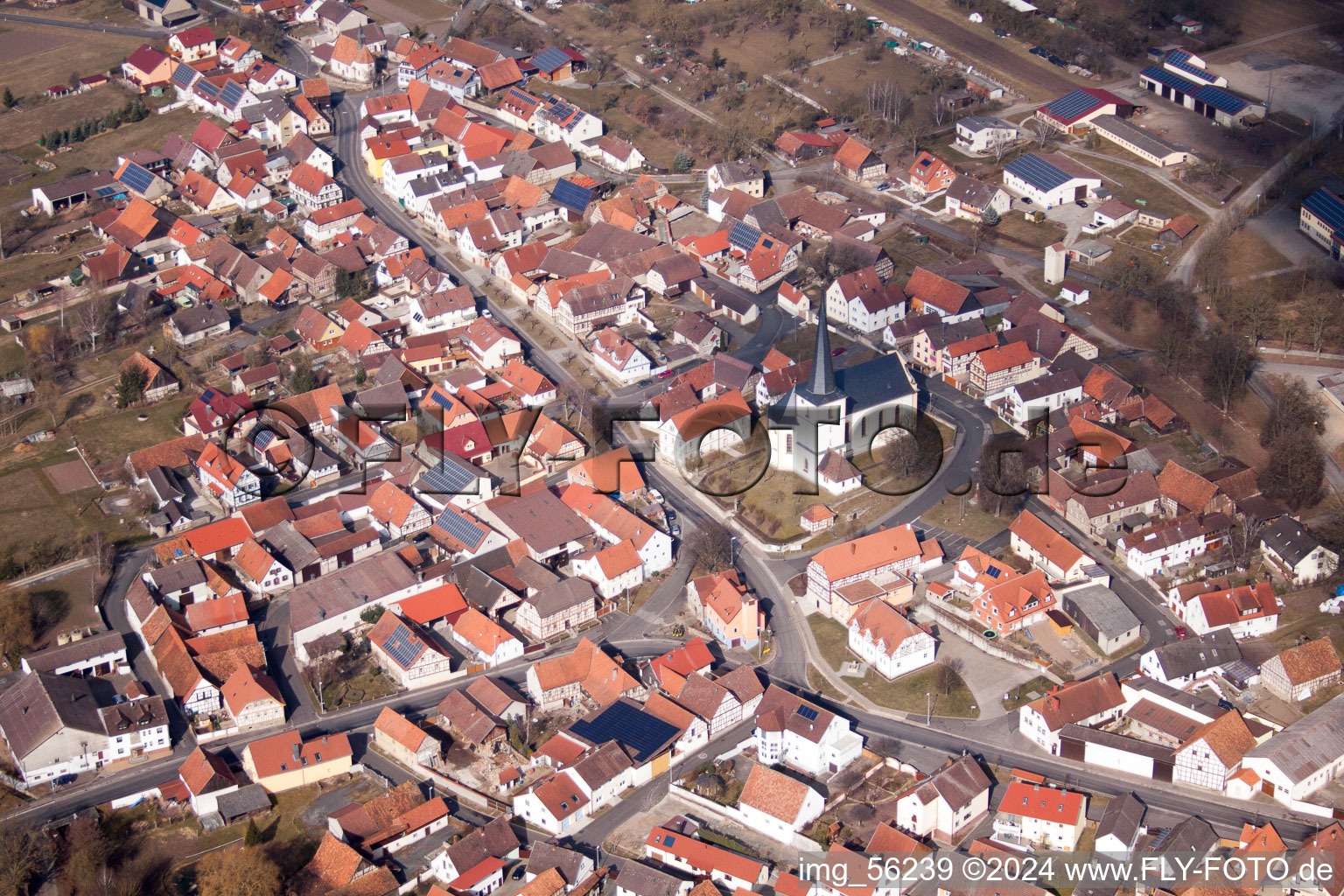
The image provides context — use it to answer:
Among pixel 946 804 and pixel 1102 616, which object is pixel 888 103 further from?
pixel 946 804

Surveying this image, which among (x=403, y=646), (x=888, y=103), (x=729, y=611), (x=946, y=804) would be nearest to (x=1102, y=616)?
(x=946, y=804)

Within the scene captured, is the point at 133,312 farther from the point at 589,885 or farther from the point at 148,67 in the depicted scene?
the point at 589,885

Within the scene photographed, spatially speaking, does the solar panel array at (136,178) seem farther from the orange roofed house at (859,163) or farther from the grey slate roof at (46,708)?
the grey slate roof at (46,708)

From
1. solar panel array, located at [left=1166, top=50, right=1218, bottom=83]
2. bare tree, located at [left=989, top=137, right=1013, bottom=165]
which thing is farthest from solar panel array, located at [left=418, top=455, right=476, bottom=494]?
solar panel array, located at [left=1166, top=50, right=1218, bottom=83]

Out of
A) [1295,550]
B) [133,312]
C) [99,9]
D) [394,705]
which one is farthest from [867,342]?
[99,9]

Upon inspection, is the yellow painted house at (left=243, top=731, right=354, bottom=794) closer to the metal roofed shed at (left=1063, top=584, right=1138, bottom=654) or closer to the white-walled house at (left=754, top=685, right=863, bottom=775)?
the white-walled house at (left=754, top=685, right=863, bottom=775)

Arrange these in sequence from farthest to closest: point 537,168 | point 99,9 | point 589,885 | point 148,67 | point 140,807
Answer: point 99,9 < point 148,67 < point 537,168 < point 140,807 < point 589,885
